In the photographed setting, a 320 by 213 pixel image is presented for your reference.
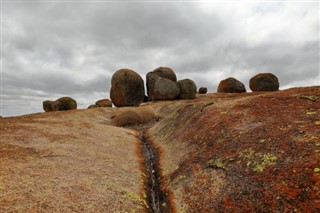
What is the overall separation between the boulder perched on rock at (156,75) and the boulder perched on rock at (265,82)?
25.7 metres

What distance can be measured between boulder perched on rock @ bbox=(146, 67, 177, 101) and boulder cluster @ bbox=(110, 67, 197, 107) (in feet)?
6.31

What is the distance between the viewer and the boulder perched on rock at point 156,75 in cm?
7606

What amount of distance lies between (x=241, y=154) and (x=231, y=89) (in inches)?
2790

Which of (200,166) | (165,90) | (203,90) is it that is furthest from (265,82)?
(200,166)

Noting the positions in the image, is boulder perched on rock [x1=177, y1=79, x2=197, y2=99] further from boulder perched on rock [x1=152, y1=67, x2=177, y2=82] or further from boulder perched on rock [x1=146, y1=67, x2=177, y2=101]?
boulder perched on rock [x1=152, y1=67, x2=177, y2=82]

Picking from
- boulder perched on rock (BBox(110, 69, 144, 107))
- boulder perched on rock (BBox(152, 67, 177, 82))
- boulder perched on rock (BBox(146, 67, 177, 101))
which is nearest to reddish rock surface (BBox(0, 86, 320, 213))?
boulder perched on rock (BBox(110, 69, 144, 107))

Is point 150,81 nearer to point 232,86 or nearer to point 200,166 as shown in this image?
point 232,86

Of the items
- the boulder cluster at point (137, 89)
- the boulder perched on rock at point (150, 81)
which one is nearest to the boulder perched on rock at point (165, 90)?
the boulder cluster at point (137, 89)

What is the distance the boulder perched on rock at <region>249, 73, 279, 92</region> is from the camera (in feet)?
247

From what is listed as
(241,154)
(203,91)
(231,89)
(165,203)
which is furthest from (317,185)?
(203,91)

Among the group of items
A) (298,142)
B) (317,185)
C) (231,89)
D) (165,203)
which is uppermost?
(231,89)

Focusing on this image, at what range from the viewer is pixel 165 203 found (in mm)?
14156

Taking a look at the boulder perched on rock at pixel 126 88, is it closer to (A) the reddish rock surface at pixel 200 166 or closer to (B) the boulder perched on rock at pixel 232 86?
(B) the boulder perched on rock at pixel 232 86

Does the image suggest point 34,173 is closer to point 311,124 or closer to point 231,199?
point 231,199
